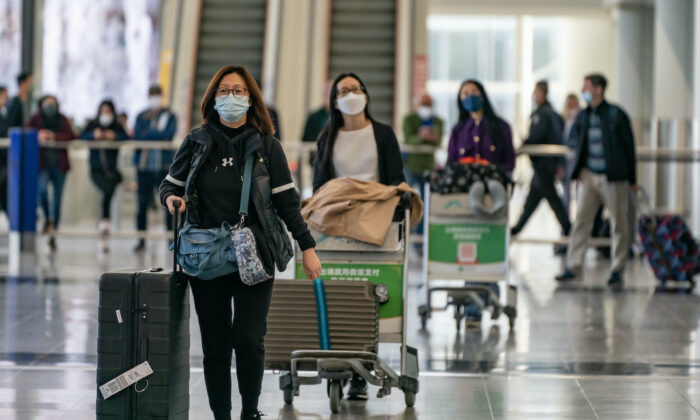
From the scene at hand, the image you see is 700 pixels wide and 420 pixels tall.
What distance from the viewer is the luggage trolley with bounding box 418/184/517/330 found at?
7.98m

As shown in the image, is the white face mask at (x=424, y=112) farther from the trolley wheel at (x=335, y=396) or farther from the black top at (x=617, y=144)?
the trolley wheel at (x=335, y=396)

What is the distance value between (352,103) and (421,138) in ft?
21.8

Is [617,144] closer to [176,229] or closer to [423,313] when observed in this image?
[423,313]

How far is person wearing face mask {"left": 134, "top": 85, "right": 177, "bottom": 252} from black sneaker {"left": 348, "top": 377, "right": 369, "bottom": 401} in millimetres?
7584

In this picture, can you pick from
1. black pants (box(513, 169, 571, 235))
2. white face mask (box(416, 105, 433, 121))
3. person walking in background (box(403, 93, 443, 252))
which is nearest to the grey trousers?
black pants (box(513, 169, 571, 235))

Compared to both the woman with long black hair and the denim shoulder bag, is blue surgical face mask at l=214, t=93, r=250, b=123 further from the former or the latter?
the woman with long black hair

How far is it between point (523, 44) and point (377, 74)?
1296 cm

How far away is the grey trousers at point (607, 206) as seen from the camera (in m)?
10.3

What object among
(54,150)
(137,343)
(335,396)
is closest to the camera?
(137,343)

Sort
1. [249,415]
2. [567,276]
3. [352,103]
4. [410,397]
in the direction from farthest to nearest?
[567,276]
[352,103]
[410,397]
[249,415]

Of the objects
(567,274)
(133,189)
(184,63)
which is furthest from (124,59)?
(567,274)

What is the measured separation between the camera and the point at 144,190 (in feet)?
43.9

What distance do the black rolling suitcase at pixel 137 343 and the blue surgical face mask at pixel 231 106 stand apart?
64 cm

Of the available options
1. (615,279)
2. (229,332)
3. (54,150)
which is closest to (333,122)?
(229,332)
